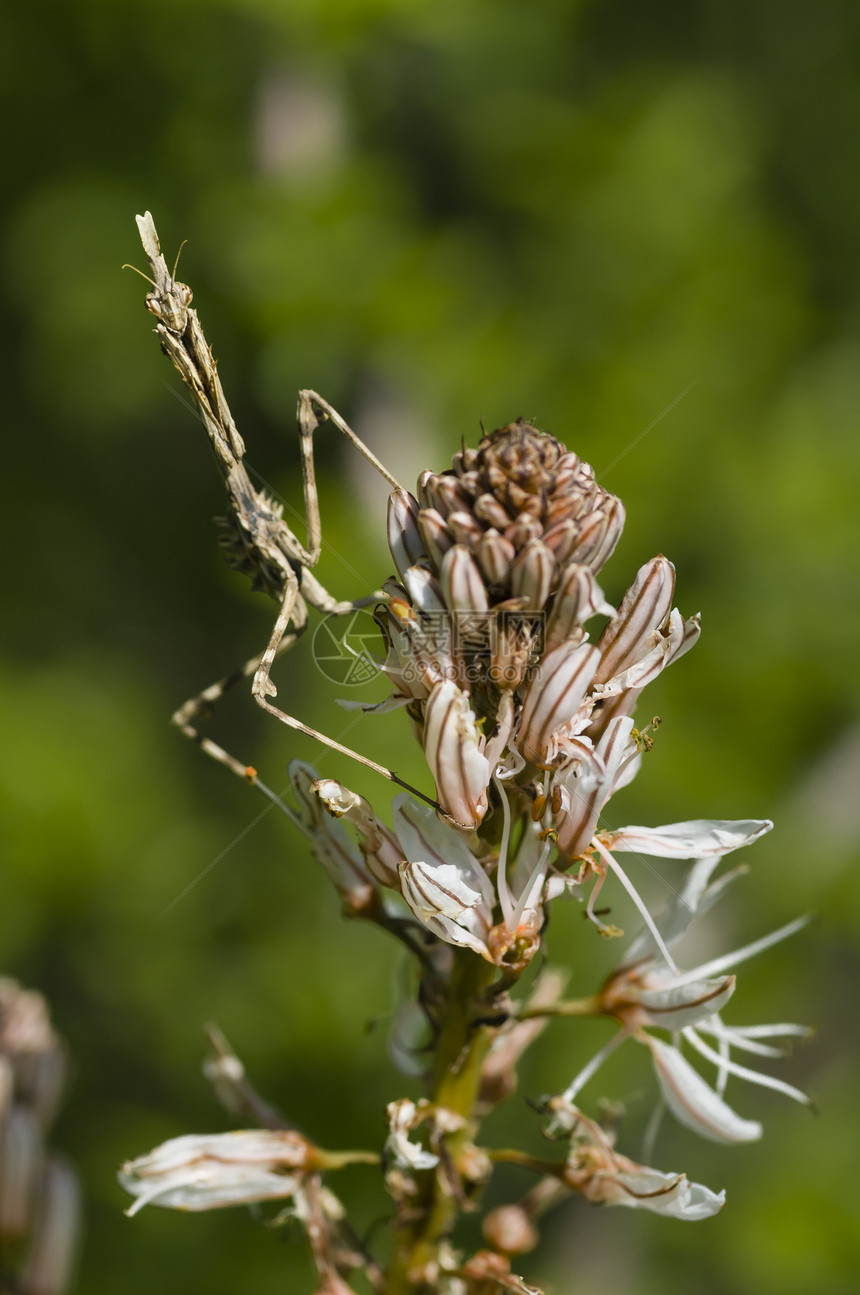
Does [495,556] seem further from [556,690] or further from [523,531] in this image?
[556,690]

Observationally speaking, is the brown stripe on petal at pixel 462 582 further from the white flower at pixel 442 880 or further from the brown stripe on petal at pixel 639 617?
the white flower at pixel 442 880

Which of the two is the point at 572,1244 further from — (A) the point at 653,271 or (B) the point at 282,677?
(A) the point at 653,271

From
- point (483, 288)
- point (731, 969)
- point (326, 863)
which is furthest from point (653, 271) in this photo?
point (326, 863)

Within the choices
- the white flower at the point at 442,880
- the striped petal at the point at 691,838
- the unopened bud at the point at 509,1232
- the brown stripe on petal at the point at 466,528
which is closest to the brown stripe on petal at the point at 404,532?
the brown stripe on petal at the point at 466,528

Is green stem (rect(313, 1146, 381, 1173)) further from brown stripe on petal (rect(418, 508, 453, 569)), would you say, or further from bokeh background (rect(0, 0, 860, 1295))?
bokeh background (rect(0, 0, 860, 1295))

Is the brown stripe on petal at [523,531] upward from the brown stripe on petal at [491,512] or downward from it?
downward

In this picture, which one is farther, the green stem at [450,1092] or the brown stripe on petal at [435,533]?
the green stem at [450,1092]

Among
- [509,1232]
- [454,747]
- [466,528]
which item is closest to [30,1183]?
[509,1232]
